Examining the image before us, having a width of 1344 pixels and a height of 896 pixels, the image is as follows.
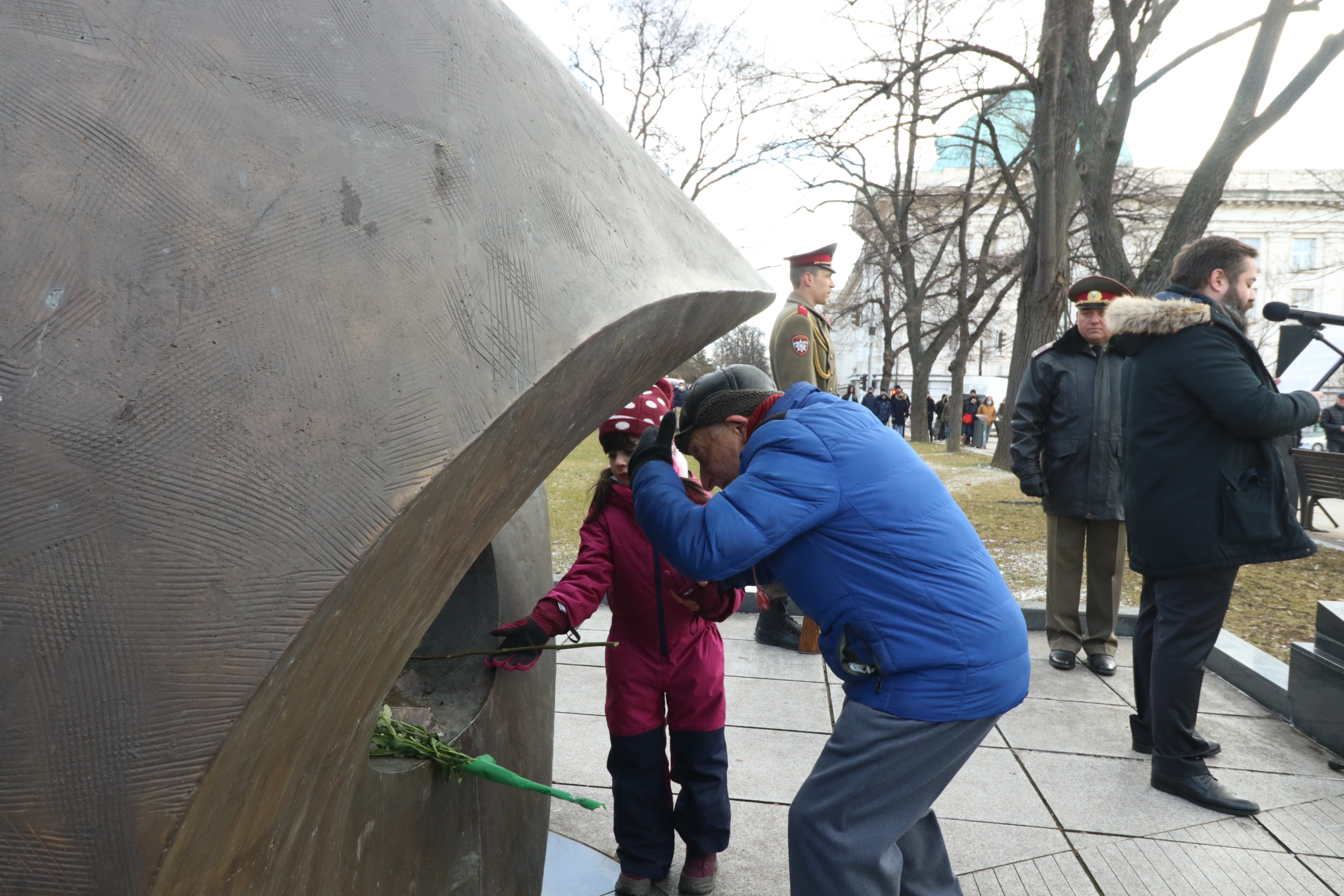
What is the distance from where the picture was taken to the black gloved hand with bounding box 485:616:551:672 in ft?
7.67

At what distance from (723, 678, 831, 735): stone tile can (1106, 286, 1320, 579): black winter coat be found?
→ 1544mm

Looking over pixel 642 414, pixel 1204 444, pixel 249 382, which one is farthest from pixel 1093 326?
pixel 249 382

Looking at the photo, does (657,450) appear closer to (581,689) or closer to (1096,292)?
(581,689)

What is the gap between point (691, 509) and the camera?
2014 mm

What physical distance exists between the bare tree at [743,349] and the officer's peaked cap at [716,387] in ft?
139

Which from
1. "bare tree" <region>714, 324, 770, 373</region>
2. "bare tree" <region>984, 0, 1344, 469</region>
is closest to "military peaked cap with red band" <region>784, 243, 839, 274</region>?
"bare tree" <region>984, 0, 1344, 469</region>

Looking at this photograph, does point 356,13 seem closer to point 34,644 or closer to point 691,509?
point 34,644

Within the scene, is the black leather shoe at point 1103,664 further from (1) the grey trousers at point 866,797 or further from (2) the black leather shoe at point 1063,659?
(1) the grey trousers at point 866,797

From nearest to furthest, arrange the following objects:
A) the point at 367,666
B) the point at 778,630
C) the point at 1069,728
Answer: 1. the point at 367,666
2. the point at 1069,728
3. the point at 778,630

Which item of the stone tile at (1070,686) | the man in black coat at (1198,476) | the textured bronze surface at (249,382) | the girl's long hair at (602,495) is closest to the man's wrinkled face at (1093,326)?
the man in black coat at (1198,476)

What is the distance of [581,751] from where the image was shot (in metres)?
4.00

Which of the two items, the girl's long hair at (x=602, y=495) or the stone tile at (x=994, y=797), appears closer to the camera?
the girl's long hair at (x=602, y=495)

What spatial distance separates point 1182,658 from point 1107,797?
0.60 meters

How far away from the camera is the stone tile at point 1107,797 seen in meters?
3.39
